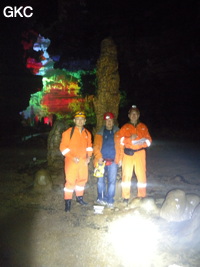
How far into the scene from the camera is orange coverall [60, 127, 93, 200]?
18.2 ft

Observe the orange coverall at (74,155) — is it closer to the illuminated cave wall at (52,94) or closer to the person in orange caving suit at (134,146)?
the person in orange caving suit at (134,146)

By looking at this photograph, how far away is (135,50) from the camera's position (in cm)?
1085

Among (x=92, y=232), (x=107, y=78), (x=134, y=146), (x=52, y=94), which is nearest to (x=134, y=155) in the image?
(x=134, y=146)

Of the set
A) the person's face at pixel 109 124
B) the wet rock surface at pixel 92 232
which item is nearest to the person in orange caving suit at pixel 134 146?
the person's face at pixel 109 124

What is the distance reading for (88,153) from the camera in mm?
5840

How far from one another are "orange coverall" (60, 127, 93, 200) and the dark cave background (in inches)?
197

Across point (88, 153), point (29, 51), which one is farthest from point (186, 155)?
point (29, 51)

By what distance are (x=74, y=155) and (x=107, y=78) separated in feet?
10.00

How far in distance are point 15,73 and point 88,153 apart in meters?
20.8

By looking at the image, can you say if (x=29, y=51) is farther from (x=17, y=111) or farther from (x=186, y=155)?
(x=186, y=155)
